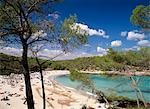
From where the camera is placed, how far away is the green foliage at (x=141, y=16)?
61.4ft

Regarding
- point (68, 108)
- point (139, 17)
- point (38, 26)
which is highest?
point (139, 17)

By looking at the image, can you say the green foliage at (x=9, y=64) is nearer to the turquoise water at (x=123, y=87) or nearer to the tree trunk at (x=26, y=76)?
the tree trunk at (x=26, y=76)

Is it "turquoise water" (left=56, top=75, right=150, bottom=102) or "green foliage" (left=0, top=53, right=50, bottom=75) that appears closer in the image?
"green foliage" (left=0, top=53, right=50, bottom=75)

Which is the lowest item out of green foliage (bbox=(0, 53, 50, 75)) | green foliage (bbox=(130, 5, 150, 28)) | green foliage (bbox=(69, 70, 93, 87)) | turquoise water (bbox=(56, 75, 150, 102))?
turquoise water (bbox=(56, 75, 150, 102))

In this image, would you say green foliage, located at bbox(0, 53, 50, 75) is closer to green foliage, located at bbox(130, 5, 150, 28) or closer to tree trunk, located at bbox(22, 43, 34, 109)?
tree trunk, located at bbox(22, 43, 34, 109)

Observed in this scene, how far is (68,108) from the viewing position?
26875mm

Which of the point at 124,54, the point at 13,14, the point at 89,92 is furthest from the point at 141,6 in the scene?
the point at 89,92

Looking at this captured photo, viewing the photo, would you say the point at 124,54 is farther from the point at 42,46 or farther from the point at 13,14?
the point at 13,14

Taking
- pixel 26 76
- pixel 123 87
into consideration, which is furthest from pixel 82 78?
pixel 123 87

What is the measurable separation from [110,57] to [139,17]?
2882 mm

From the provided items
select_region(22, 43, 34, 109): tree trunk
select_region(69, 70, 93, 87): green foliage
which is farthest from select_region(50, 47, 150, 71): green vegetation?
select_region(22, 43, 34, 109): tree trunk

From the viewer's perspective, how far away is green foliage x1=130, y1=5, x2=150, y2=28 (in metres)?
18.7

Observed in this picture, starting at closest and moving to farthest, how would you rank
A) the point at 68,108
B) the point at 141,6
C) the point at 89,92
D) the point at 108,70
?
the point at 141,6, the point at 108,70, the point at 68,108, the point at 89,92

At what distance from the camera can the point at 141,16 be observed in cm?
1906
